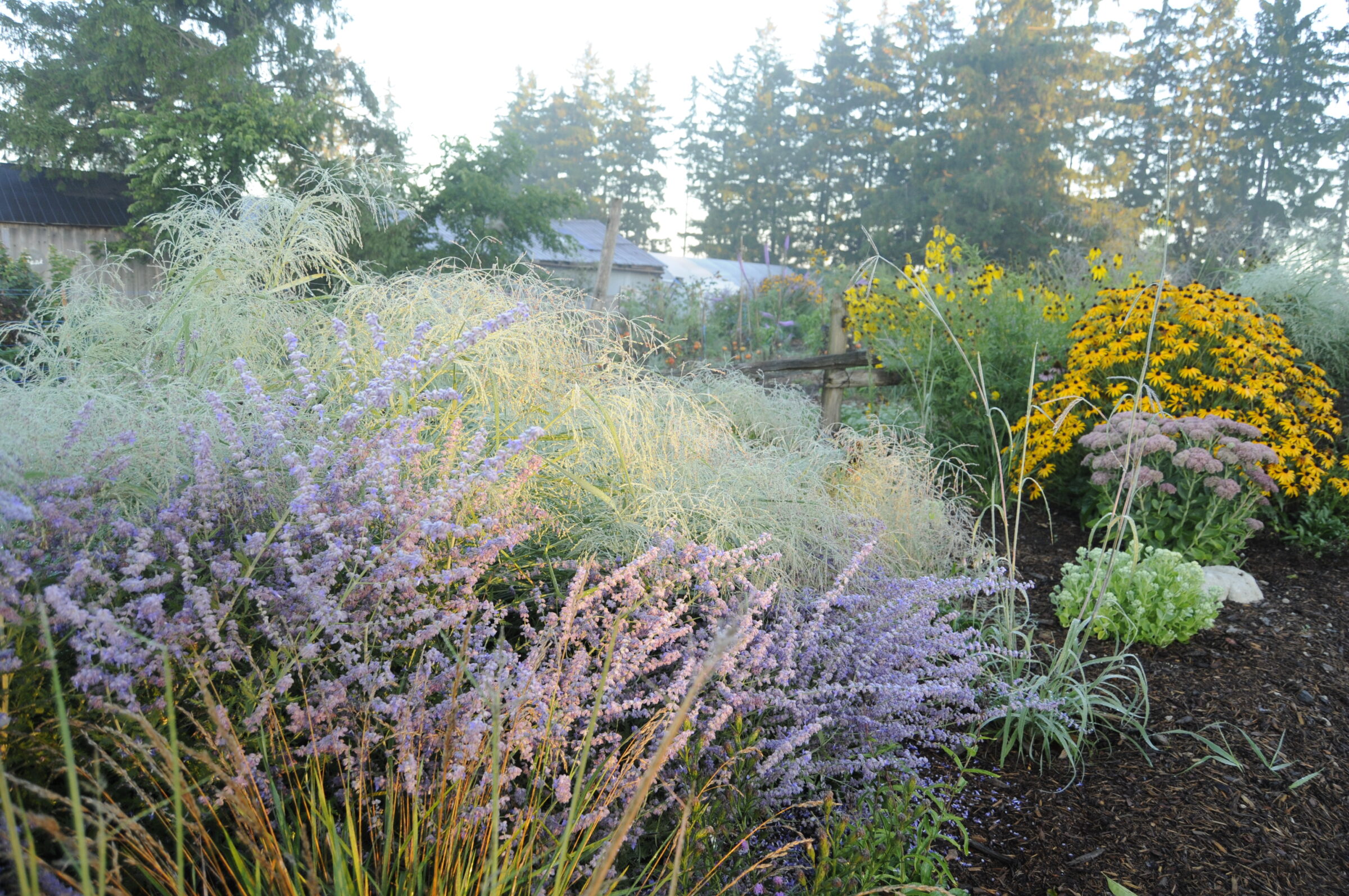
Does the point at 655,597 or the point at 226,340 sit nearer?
the point at 655,597

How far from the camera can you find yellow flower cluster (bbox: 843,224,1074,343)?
514 centimetres

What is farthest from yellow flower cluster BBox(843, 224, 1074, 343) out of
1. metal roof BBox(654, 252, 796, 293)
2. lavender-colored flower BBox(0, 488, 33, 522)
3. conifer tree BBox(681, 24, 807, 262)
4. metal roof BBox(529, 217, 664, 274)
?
conifer tree BBox(681, 24, 807, 262)

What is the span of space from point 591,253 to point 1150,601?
20422 millimetres

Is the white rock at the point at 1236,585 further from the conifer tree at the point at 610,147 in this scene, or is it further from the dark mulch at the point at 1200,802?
the conifer tree at the point at 610,147

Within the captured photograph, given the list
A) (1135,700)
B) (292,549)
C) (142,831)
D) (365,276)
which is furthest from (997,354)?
(142,831)

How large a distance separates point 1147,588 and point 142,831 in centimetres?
289

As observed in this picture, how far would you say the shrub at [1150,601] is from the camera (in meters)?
2.61

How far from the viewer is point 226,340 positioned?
8.27 feet

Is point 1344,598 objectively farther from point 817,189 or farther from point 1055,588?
point 817,189

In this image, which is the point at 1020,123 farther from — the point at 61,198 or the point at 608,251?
the point at 61,198

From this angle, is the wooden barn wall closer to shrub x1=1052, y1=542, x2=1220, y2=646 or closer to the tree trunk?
the tree trunk

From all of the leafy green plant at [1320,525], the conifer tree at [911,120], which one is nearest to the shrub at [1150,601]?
the leafy green plant at [1320,525]

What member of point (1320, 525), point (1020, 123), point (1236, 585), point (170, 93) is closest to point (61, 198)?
point (170, 93)

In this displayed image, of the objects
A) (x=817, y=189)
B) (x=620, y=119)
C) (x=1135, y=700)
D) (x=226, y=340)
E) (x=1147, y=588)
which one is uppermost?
(x=620, y=119)
